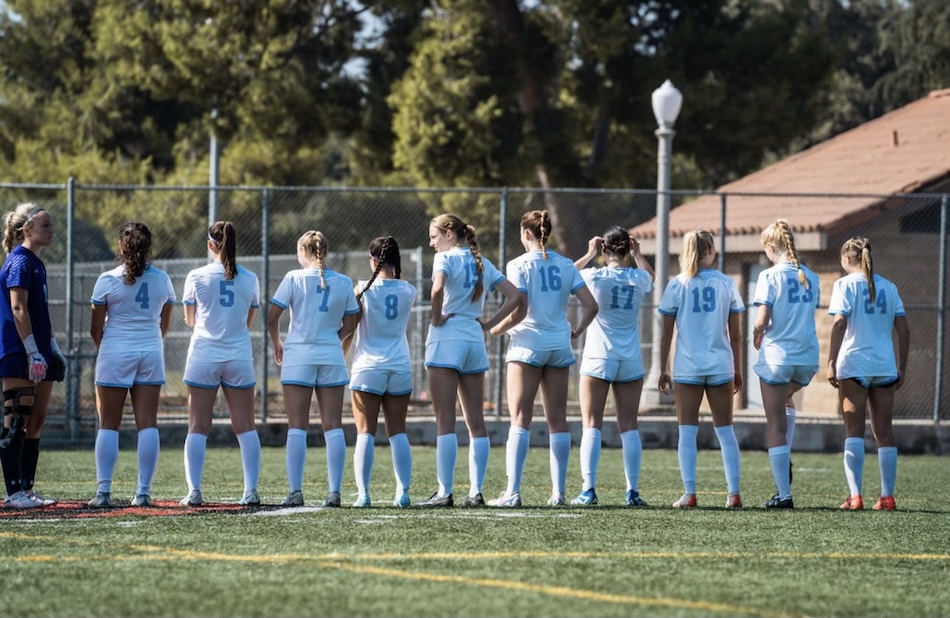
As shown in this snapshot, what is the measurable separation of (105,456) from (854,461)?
5.19m

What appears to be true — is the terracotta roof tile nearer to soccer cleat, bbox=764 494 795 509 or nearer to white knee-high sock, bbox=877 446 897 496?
white knee-high sock, bbox=877 446 897 496

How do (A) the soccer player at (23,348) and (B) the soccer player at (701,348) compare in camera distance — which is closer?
(A) the soccer player at (23,348)

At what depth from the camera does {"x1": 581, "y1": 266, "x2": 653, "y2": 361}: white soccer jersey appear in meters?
10.6

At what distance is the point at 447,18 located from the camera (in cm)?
2742

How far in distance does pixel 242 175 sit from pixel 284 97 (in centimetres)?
705

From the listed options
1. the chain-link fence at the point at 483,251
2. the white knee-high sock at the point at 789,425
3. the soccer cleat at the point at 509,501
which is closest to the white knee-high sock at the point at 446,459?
the soccer cleat at the point at 509,501

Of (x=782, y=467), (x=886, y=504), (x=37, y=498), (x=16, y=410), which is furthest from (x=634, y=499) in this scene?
(x=16, y=410)

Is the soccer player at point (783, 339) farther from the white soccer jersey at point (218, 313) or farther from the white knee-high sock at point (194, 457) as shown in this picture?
the white knee-high sock at point (194, 457)

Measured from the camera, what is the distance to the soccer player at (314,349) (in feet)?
32.9

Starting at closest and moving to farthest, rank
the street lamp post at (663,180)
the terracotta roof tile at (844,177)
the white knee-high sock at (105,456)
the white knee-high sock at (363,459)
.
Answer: the white knee-high sock at (105,456)
the white knee-high sock at (363,459)
the street lamp post at (663,180)
the terracotta roof tile at (844,177)

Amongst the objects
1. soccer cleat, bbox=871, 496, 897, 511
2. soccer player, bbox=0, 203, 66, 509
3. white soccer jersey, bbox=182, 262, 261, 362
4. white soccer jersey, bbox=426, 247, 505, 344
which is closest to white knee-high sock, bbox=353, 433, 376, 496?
white soccer jersey, bbox=426, 247, 505, 344

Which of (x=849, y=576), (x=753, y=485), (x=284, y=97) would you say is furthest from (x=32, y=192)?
(x=849, y=576)

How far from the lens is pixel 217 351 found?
9945mm

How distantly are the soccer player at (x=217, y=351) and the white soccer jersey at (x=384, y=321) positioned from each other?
771 millimetres
